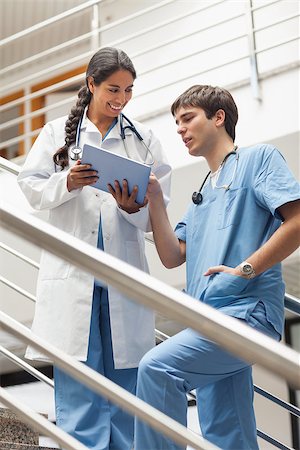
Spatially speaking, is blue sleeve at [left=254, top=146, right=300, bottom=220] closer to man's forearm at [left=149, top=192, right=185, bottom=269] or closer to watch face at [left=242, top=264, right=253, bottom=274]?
watch face at [left=242, top=264, right=253, bottom=274]

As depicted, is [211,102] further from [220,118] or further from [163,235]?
[163,235]

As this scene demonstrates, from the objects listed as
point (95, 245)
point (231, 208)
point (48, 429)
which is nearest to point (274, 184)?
point (231, 208)

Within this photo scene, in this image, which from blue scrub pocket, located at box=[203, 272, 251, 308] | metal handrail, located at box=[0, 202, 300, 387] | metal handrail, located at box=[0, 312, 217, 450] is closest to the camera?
metal handrail, located at box=[0, 202, 300, 387]

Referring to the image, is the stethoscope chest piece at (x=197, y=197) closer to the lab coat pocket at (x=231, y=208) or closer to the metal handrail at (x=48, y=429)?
Answer: the lab coat pocket at (x=231, y=208)

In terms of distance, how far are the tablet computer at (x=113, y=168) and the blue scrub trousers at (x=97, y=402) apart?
7.5 inches

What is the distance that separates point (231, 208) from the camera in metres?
1.83

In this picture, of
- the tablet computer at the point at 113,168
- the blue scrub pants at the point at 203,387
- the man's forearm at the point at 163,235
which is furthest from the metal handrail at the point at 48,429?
the man's forearm at the point at 163,235

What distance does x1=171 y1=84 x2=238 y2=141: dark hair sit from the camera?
1.93m

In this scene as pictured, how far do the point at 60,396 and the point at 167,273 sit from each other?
86.4 inches

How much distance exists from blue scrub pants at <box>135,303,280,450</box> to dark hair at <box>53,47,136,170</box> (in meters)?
0.59

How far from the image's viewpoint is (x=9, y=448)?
1764mm

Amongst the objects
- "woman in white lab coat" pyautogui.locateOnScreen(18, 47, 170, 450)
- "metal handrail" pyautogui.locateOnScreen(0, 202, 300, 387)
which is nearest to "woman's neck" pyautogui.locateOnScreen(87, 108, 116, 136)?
"woman in white lab coat" pyautogui.locateOnScreen(18, 47, 170, 450)

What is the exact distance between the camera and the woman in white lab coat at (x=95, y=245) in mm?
Result: 1892

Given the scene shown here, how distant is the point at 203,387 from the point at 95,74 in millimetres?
777
